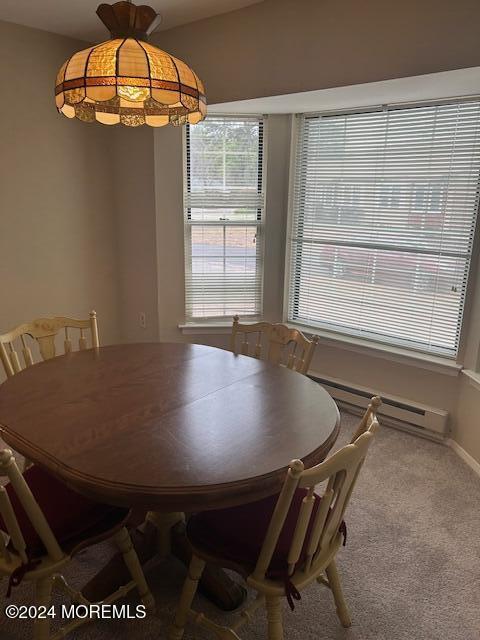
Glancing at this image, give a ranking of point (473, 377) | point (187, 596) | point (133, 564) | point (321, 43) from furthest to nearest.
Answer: point (473, 377) < point (321, 43) < point (133, 564) < point (187, 596)

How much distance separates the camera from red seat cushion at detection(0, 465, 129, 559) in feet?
4.80

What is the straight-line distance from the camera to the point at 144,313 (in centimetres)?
384

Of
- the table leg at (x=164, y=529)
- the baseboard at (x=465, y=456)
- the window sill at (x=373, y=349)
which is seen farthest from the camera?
the window sill at (x=373, y=349)

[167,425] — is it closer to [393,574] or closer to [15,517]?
[15,517]

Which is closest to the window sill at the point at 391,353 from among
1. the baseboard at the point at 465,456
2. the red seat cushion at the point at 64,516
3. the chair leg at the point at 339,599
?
the baseboard at the point at 465,456

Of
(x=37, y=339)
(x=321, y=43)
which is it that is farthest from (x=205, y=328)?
(x=321, y=43)

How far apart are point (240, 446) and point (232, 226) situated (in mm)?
2416

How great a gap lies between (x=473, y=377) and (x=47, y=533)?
2453 mm

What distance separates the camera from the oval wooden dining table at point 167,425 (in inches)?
51.9

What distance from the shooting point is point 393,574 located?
1980 millimetres

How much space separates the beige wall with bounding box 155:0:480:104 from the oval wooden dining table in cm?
171

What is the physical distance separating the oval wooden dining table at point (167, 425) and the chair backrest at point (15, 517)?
12cm

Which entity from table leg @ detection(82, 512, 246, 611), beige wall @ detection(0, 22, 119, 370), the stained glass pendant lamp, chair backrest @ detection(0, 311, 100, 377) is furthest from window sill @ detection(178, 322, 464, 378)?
the stained glass pendant lamp

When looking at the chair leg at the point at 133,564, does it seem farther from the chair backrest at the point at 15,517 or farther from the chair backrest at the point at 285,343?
the chair backrest at the point at 285,343
